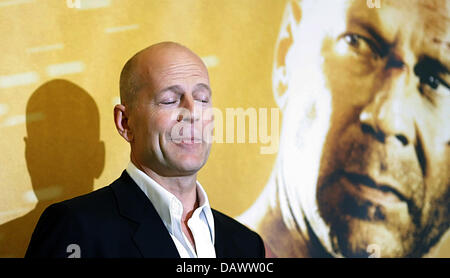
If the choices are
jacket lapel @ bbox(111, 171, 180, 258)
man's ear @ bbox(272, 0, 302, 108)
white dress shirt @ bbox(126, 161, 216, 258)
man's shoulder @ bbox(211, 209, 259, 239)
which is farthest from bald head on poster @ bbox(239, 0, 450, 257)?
jacket lapel @ bbox(111, 171, 180, 258)

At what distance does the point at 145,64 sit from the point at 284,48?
70 centimetres

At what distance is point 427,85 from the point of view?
216 cm

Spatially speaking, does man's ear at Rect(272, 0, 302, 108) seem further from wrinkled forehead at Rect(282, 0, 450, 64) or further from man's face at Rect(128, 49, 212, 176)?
man's face at Rect(128, 49, 212, 176)

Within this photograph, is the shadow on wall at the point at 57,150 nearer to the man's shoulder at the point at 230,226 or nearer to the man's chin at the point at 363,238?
the man's shoulder at the point at 230,226

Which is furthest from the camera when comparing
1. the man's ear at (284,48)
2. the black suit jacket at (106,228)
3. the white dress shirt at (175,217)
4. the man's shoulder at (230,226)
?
the man's ear at (284,48)

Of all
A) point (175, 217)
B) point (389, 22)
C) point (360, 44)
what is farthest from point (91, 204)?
point (389, 22)

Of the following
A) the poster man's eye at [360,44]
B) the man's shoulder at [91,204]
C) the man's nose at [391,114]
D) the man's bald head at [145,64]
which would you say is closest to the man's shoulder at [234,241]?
the man's shoulder at [91,204]

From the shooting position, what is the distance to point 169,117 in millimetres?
1456

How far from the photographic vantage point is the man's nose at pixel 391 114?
210 centimetres

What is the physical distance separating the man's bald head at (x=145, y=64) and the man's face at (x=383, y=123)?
0.64 metres

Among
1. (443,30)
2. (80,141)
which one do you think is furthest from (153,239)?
(443,30)

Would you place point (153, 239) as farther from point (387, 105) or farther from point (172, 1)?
point (387, 105)

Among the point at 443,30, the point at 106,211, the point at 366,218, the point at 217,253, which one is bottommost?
the point at 366,218
